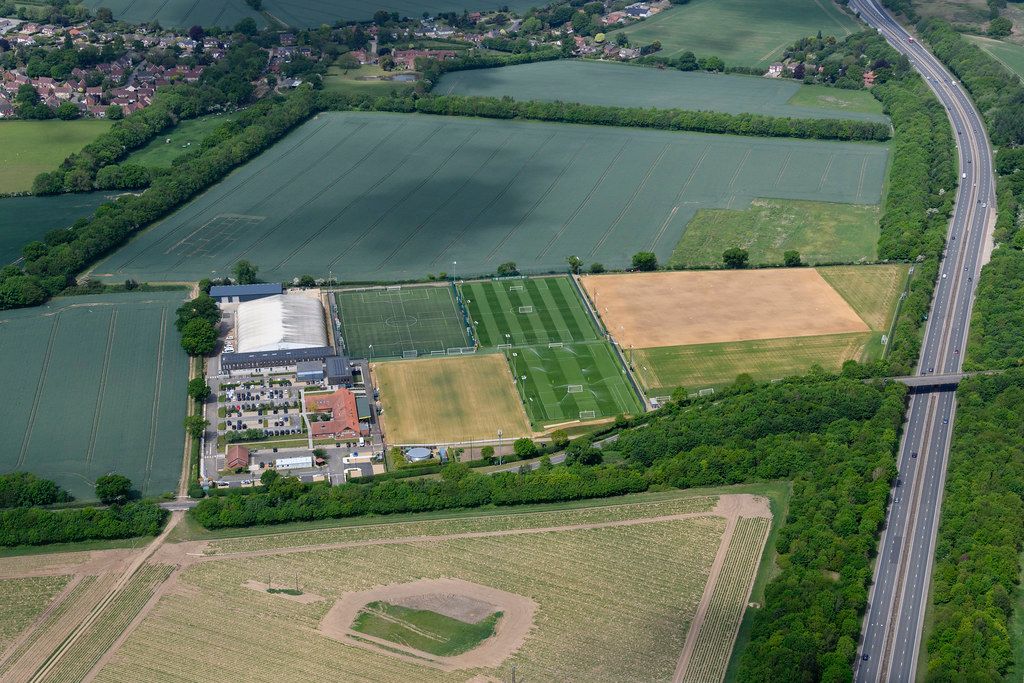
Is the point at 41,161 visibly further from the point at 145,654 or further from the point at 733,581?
the point at 733,581

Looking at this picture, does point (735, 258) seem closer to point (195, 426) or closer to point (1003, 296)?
point (1003, 296)

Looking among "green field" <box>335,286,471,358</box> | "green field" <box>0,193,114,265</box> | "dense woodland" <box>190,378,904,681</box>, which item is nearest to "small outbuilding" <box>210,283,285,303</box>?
"green field" <box>335,286,471,358</box>

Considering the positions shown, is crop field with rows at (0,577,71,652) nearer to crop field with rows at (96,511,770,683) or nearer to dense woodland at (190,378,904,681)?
crop field with rows at (96,511,770,683)

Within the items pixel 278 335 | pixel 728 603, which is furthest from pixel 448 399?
pixel 728 603

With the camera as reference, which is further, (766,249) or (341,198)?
(341,198)

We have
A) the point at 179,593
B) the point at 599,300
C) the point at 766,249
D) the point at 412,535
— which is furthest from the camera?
the point at 766,249

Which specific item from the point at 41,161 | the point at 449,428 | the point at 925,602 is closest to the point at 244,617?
the point at 449,428
